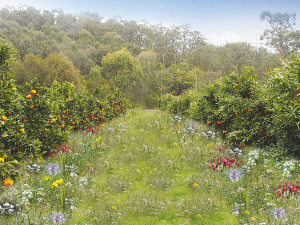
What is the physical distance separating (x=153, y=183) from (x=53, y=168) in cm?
226

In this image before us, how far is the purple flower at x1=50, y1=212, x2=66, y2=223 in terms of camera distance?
11.1ft

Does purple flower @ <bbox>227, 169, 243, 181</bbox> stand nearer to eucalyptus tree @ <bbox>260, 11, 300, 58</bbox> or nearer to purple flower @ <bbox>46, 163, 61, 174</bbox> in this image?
purple flower @ <bbox>46, 163, 61, 174</bbox>

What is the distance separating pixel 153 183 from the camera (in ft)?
16.0

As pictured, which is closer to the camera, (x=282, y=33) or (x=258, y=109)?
(x=258, y=109)

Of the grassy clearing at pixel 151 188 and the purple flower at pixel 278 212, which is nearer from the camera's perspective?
the purple flower at pixel 278 212

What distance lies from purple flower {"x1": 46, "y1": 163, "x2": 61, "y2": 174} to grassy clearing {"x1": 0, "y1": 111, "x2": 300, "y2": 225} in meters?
0.07

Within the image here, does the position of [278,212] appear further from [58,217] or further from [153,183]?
[58,217]

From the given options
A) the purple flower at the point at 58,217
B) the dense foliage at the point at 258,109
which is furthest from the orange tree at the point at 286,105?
the purple flower at the point at 58,217

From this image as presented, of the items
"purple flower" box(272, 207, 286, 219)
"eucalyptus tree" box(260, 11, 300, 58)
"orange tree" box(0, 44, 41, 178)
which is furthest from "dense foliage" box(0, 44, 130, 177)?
"eucalyptus tree" box(260, 11, 300, 58)

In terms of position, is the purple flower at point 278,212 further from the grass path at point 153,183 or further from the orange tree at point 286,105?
the orange tree at point 286,105

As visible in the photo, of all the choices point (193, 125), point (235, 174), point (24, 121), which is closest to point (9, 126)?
point (24, 121)

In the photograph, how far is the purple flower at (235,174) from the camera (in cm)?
490

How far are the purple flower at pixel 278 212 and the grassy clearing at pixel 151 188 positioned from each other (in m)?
0.04

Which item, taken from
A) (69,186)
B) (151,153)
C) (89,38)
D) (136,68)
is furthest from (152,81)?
(69,186)
